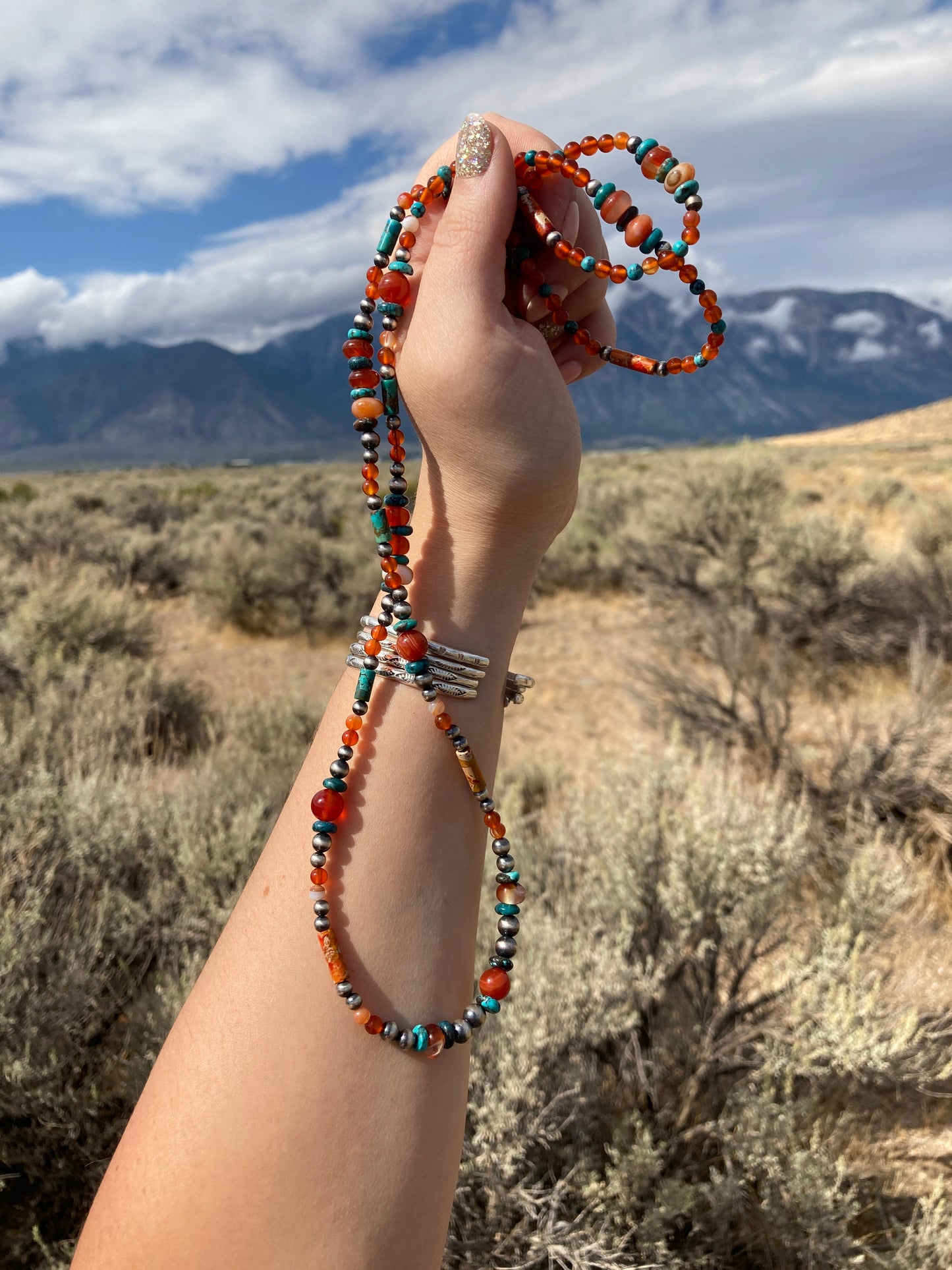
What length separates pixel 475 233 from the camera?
985 millimetres

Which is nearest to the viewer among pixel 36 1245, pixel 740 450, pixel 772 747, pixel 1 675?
pixel 36 1245

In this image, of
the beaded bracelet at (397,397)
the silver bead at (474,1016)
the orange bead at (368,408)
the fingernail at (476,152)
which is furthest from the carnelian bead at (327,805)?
the fingernail at (476,152)

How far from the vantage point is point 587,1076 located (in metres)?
2.20

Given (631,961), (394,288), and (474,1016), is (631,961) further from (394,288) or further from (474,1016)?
(394,288)

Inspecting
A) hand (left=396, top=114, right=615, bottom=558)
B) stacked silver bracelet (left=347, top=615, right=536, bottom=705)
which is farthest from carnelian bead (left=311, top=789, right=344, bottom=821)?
hand (left=396, top=114, right=615, bottom=558)

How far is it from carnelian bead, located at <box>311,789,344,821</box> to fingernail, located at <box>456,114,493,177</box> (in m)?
0.82

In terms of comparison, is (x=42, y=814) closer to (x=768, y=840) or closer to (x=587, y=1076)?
(x=587, y=1076)

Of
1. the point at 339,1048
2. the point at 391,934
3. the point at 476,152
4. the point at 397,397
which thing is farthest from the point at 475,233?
the point at 339,1048

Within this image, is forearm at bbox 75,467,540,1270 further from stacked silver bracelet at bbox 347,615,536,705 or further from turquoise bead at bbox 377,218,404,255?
turquoise bead at bbox 377,218,404,255

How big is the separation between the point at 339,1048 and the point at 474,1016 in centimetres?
16

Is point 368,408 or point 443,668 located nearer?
point 443,668

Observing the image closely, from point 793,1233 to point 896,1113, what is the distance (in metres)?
0.85

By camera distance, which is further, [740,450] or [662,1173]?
[740,450]

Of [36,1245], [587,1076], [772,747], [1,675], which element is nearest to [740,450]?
[772,747]
